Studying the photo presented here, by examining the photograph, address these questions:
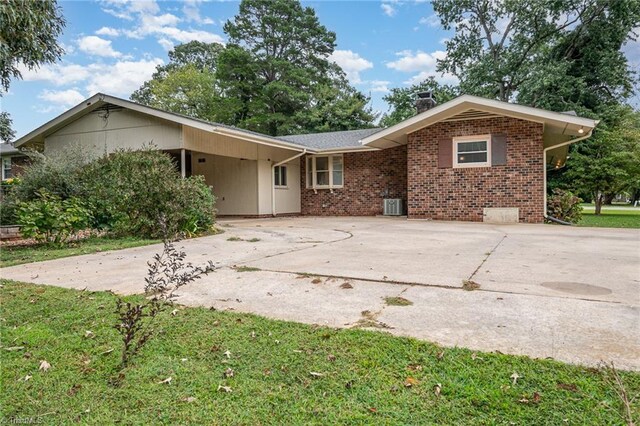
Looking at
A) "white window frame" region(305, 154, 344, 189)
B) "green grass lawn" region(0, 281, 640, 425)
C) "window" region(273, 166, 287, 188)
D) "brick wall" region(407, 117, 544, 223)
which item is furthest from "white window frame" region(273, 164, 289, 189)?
"green grass lawn" region(0, 281, 640, 425)

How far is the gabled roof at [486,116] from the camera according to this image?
10242mm

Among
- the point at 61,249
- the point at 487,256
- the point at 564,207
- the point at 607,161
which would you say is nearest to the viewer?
the point at 487,256

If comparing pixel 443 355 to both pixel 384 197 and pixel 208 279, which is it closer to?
pixel 208 279

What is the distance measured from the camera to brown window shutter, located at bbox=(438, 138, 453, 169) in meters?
12.0

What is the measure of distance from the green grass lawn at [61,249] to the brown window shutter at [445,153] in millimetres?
8757

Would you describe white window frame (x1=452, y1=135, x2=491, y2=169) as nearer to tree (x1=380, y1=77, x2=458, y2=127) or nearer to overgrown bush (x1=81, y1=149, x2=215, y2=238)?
overgrown bush (x1=81, y1=149, x2=215, y2=238)

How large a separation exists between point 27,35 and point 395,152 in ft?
36.4

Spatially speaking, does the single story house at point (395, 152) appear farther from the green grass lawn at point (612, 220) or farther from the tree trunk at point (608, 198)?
the tree trunk at point (608, 198)

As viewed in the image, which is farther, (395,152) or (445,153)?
(395,152)

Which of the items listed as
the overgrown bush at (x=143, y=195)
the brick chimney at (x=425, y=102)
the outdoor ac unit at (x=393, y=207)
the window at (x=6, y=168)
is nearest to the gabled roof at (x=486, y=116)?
the outdoor ac unit at (x=393, y=207)

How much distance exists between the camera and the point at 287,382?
2033mm

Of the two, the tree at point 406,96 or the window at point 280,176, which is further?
the tree at point 406,96

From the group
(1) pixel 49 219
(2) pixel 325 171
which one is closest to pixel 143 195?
(1) pixel 49 219

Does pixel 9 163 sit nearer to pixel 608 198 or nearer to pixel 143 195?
pixel 143 195
